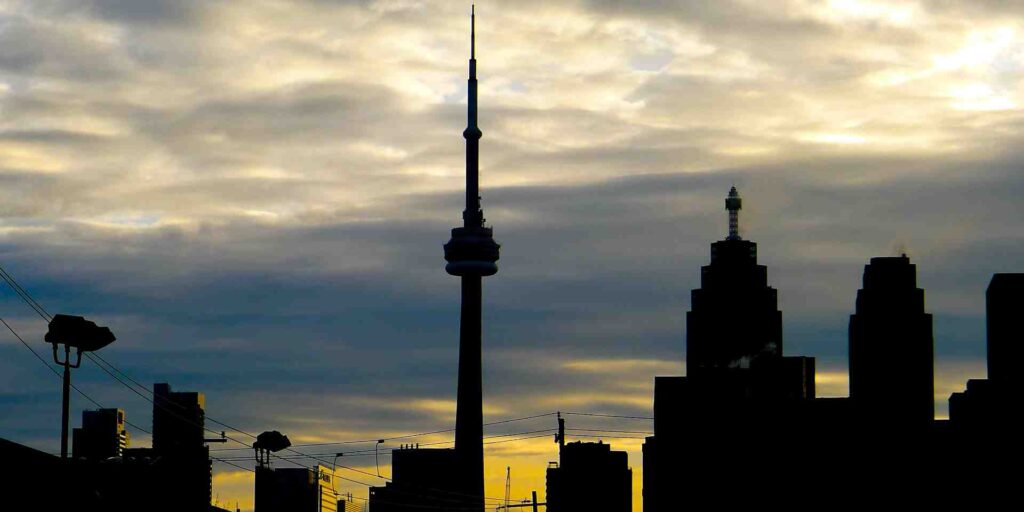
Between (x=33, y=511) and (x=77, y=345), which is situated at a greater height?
(x=77, y=345)

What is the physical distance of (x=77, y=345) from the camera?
486 feet

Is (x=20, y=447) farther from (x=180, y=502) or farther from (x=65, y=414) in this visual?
(x=180, y=502)

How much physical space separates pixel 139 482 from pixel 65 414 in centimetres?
4133

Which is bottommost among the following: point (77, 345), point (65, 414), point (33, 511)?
point (33, 511)

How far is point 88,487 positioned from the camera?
118 m

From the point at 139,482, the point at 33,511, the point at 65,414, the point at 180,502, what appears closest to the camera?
the point at 33,511

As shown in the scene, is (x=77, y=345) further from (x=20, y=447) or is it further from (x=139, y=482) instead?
(x=20, y=447)

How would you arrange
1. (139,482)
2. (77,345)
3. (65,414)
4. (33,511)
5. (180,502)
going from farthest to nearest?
(180,502) → (139,482) → (77,345) → (65,414) → (33,511)

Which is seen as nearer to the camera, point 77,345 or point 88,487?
point 88,487

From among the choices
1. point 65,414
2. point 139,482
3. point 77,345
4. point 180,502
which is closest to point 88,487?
point 65,414

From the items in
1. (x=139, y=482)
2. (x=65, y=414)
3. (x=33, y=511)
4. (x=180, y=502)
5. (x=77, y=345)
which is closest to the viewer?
(x=33, y=511)

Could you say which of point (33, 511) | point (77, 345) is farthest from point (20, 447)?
point (77, 345)

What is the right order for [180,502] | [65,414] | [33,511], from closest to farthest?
[33,511] → [65,414] → [180,502]

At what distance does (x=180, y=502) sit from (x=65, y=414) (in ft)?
230
